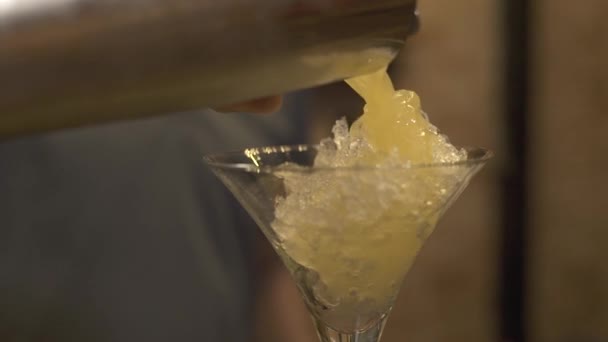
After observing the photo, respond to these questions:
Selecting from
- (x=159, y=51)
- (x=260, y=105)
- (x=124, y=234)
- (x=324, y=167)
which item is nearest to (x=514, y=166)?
(x=124, y=234)

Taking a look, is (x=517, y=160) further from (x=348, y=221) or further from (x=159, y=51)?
(x=159, y=51)

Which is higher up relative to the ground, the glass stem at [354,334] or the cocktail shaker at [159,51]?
the cocktail shaker at [159,51]

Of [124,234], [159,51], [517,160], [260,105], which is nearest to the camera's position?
[159,51]

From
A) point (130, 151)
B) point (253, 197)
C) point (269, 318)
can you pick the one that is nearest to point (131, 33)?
point (253, 197)

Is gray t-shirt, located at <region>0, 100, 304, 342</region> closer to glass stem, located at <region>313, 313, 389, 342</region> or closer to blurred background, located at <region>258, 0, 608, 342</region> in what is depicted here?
glass stem, located at <region>313, 313, 389, 342</region>

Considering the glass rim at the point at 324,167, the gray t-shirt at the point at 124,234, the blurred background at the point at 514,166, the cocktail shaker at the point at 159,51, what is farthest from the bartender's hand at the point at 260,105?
the blurred background at the point at 514,166

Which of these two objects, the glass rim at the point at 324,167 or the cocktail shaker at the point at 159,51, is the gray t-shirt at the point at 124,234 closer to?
the glass rim at the point at 324,167
